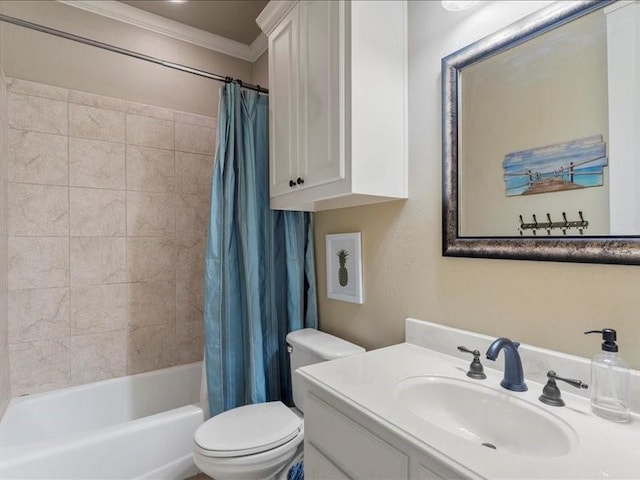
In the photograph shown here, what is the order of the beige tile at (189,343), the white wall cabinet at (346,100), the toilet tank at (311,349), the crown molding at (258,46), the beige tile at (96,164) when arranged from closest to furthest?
the white wall cabinet at (346,100) < the toilet tank at (311,349) < the beige tile at (96,164) < the beige tile at (189,343) < the crown molding at (258,46)

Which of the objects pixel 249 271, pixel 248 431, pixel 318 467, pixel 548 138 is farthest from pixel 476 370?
pixel 249 271

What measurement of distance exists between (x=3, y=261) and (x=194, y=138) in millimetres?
1256

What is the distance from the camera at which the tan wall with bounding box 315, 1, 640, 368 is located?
2.86 feet

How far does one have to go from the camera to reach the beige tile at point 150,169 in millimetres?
2090

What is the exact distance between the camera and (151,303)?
2.15m

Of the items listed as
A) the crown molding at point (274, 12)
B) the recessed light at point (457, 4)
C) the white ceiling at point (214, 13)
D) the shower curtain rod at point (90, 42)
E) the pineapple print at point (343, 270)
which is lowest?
the pineapple print at point (343, 270)

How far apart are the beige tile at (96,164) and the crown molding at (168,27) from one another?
0.78 m

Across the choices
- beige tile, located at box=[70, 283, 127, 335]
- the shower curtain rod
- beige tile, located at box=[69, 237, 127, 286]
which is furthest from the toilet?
the shower curtain rod

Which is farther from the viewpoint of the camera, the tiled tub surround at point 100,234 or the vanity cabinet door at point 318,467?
the tiled tub surround at point 100,234

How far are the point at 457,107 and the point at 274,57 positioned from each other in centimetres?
97

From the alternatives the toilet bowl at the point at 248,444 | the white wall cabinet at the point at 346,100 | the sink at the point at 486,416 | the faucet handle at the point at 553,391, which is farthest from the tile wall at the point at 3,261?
the faucet handle at the point at 553,391

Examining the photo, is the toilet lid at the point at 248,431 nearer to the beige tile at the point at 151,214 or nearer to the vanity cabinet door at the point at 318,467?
the vanity cabinet door at the point at 318,467

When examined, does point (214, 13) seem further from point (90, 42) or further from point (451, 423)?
point (451, 423)

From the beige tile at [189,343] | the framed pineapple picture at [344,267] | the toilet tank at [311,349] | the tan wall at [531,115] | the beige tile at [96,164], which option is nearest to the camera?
the tan wall at [531,115]
